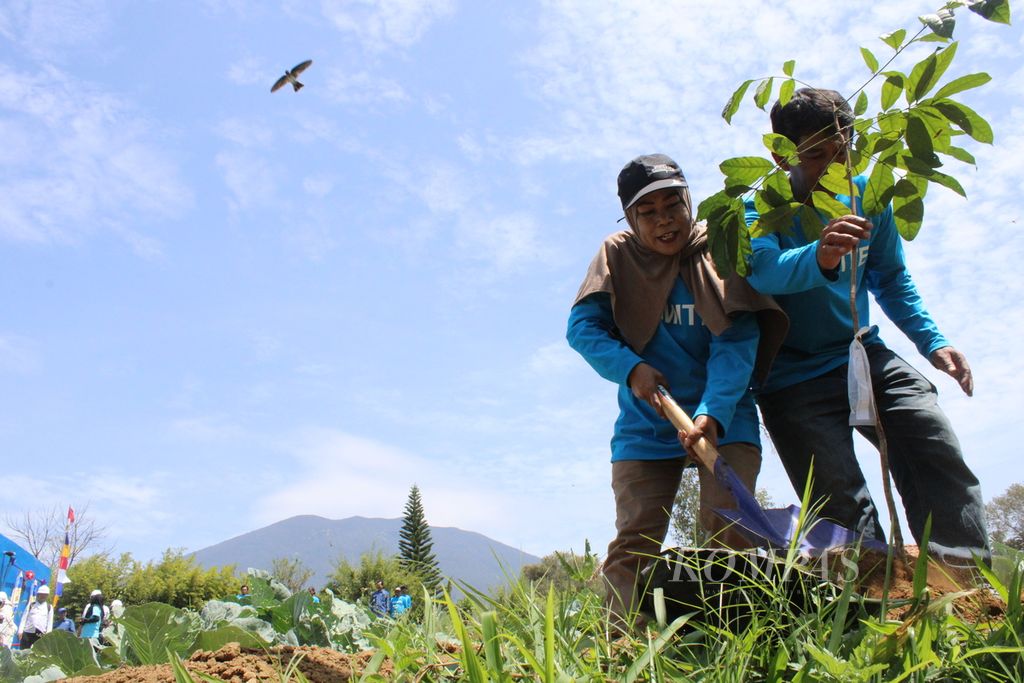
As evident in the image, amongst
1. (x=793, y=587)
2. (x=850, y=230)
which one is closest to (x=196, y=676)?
(x=793, y=587)

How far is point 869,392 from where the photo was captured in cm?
206

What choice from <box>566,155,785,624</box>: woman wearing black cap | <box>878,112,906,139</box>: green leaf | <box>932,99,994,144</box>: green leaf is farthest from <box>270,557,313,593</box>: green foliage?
<box>932,99,994,144</box>: green leaf

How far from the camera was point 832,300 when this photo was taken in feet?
9.10

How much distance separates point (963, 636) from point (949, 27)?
1.38 m

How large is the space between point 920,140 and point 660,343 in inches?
44.0

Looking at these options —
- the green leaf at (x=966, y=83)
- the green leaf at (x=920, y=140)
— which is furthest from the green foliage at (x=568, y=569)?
the green leaf at (x=966, y=83)

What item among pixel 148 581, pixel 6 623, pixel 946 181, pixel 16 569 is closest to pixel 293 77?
pixel 946 181

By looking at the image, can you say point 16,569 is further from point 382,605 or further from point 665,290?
point 665,290

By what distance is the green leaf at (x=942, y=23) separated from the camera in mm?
1970

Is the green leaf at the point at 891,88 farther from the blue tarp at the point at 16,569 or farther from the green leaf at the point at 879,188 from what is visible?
the blue tarp at the point at 16,569

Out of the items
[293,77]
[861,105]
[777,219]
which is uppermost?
[293,77]

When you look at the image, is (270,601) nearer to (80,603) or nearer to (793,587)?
(793,587)

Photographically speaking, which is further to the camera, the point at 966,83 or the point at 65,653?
the point at 65,653

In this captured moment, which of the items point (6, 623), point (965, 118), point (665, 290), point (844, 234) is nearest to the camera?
point (965, 118)
